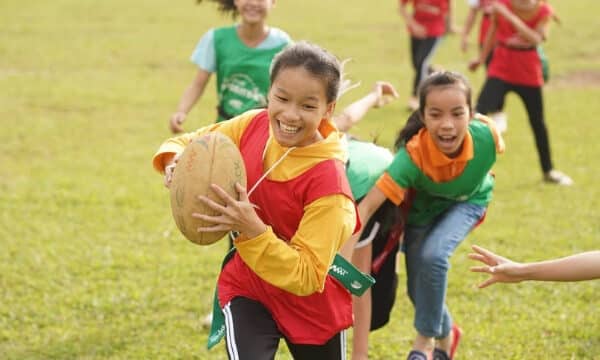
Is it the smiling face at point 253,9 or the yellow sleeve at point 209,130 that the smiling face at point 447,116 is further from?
the smiling face at point 253,9

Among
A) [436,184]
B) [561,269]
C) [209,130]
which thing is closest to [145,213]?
[436,184]

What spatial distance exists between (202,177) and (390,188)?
1.38 m

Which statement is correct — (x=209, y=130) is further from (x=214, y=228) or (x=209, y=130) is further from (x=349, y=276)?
(x=349, y=276)

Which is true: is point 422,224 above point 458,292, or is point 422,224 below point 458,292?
above

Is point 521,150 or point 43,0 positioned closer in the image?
point 521,150

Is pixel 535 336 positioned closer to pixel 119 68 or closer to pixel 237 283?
pixel 237 283

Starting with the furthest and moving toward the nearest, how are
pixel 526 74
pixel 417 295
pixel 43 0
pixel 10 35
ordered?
pixel 43 0 < pixel 10 35 < pixel 526 74 < pixel 417 295

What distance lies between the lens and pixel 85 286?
6.12 metres

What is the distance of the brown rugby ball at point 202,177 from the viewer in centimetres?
323

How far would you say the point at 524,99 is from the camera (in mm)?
8844

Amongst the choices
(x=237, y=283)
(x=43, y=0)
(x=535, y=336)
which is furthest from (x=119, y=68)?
(x=237, y=283)

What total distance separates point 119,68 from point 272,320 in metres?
12.2

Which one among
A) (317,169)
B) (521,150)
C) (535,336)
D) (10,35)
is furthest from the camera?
(10,35)

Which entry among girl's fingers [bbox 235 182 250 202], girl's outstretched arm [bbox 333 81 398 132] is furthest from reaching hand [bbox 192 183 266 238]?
girl's outstretched arm [bbox 333 81 398 132]
